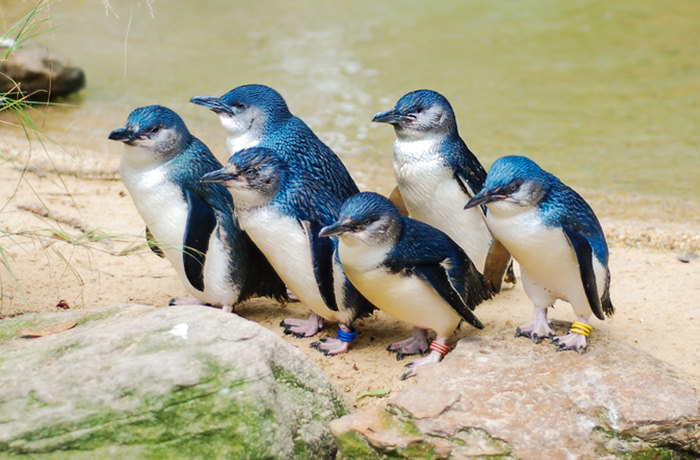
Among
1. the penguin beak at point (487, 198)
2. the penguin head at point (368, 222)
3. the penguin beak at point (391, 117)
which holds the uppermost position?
the penguin beak at point (391, 117)

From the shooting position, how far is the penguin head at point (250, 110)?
15.6ft

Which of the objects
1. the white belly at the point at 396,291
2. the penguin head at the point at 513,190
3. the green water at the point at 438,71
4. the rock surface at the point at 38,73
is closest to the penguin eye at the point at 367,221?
the white belly at the point at 396,291

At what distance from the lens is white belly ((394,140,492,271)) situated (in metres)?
4.66

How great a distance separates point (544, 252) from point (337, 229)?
93cm

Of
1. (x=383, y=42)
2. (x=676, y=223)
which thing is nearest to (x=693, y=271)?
(x=676, y=223)

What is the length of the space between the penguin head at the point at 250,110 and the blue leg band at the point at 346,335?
1205 millimetres

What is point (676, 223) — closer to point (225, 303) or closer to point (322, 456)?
point (225, 303)

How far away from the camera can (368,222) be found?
368cm

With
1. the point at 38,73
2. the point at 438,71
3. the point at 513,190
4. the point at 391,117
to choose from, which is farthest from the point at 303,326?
the point at 438,71

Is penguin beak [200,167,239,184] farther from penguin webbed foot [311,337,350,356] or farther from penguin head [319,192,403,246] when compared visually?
penguin webbed foot [311,337,350,356]

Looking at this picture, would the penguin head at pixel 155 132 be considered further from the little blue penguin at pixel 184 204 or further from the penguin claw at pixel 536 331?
the penguin claw at pixel 536 331

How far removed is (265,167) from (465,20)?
Answer: 33.7 ft

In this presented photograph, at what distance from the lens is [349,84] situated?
1048 cm

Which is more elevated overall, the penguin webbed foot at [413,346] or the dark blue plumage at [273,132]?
the dark blue plumage at [273,132]
